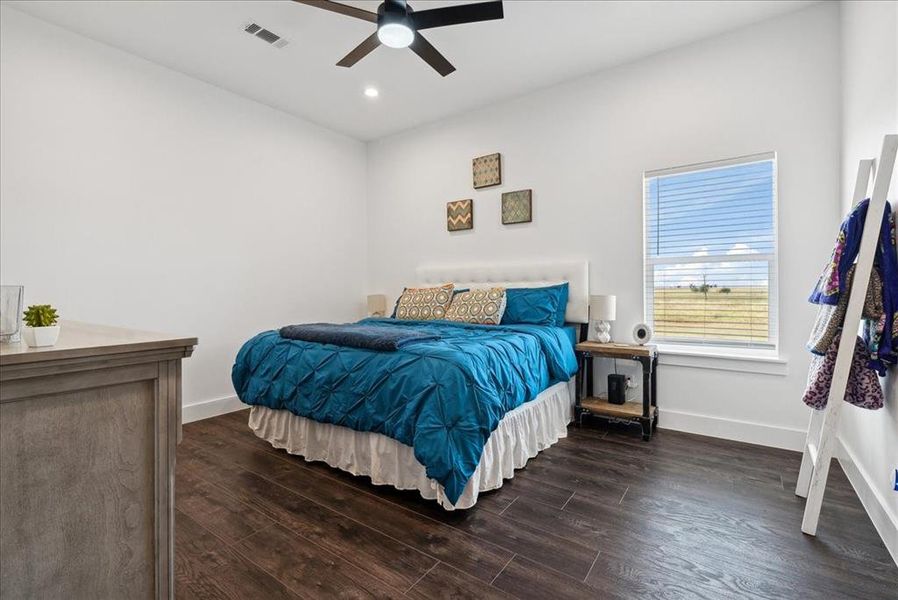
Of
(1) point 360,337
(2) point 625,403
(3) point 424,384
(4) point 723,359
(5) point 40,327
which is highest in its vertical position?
(5) point 40,327

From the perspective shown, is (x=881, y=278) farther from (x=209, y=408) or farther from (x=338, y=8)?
(x=209, y=408)

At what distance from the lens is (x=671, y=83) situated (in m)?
3.26

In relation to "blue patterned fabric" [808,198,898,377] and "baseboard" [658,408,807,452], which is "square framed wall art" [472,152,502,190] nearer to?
"baseboard" [658,408,807,452]

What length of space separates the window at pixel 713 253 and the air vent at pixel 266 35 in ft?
10.1

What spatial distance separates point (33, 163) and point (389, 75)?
2.68 metres

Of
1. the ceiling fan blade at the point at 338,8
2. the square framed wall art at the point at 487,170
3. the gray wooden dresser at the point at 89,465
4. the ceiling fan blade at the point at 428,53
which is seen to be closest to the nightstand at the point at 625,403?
the square framed wall art at the point at 487,170

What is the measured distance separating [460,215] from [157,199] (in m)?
2.76

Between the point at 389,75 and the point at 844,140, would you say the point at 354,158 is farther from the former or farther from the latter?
the point at 844,140

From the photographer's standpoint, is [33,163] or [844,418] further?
[33,163]

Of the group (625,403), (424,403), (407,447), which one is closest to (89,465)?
(424,403)

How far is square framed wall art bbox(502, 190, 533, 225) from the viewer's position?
3988mm

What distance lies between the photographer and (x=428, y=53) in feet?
8.68

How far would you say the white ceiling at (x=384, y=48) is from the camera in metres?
2.76

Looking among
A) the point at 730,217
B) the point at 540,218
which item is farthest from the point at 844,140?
the point at 540,218
